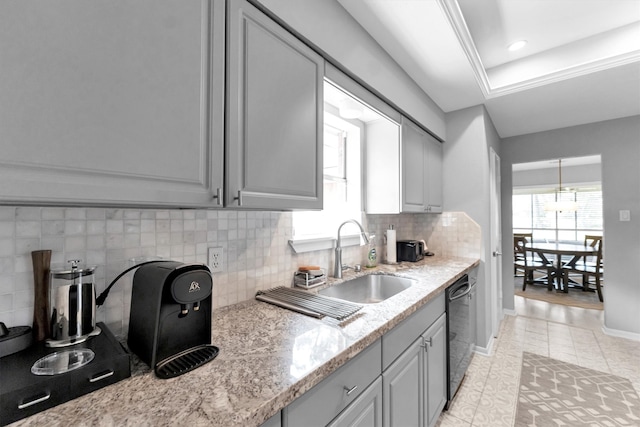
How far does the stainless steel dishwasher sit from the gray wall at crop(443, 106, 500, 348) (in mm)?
626

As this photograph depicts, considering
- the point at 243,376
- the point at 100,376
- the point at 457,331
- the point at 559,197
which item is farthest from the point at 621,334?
the point at 559,197

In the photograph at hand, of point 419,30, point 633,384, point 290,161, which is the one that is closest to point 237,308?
point 290,161

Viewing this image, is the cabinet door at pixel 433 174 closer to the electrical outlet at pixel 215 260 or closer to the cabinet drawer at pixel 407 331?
the cabinet drawer at pixel 407 331

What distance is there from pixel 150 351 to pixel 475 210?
2.78 metres

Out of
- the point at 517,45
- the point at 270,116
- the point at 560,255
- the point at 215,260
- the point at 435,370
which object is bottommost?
the point at 435,370

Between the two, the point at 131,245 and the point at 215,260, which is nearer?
the point at 131,245

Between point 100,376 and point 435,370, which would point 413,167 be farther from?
point 100,376

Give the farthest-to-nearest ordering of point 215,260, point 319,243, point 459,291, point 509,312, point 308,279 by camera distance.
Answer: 1. point 509,312
2. point 459,291
3. point 319,243
4. point 308,279
5. point 215,260

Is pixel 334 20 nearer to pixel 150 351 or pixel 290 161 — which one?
pixel 290 161

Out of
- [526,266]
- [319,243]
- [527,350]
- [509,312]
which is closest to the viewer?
[319,243]

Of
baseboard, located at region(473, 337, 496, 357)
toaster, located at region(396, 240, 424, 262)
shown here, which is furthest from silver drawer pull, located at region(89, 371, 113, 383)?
baseboard, located at region(473, 337, 496, 357)

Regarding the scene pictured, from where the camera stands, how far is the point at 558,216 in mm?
7234

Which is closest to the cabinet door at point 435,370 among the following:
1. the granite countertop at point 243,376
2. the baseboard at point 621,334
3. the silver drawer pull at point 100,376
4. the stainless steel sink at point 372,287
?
the stainless steel sink at point 372,287

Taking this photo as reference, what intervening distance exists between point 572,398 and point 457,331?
1.00 metres
